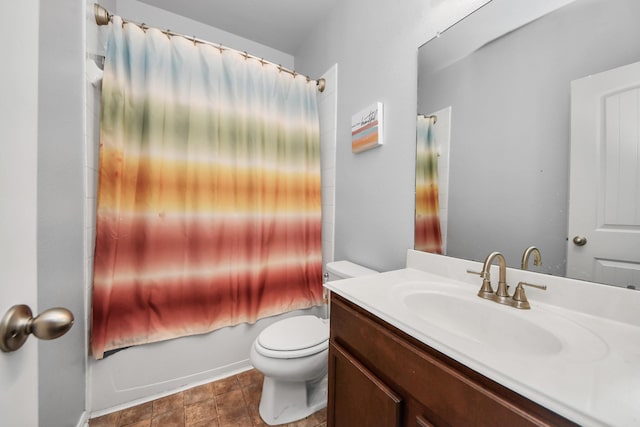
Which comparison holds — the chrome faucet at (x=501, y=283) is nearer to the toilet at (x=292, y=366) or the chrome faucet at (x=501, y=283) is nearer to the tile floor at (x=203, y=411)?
the toilet at (x=292, y=366)

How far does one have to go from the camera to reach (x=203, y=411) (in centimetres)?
124

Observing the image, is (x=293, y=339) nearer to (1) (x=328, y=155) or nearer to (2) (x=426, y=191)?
(2) (x=426, y=191)

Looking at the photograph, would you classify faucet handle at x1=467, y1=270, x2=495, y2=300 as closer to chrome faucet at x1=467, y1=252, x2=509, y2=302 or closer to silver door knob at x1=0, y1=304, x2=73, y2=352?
chrome faucet at x1=467, y1=252, x2=509, y2=302

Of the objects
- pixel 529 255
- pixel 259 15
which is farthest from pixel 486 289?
pixel 259 15

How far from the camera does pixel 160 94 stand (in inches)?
51.7

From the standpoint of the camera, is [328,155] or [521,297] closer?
[521,297]

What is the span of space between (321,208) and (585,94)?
4.65 feet

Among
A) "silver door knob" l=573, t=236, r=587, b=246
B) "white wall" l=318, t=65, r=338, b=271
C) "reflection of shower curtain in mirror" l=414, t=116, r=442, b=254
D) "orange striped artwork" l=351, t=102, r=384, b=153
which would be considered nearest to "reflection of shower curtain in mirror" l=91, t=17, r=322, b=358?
"white wall" l=318, t=65, r=338, b=271

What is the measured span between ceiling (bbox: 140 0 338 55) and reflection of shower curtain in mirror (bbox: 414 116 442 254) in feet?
4.14

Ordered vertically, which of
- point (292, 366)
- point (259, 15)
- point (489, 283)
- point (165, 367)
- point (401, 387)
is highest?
point (259, 15)

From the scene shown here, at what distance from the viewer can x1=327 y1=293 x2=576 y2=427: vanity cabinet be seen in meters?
0.44

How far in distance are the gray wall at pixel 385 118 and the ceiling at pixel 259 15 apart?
0.16m

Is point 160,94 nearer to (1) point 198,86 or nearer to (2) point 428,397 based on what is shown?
(1) point 198,86

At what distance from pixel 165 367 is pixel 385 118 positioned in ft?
6.13
